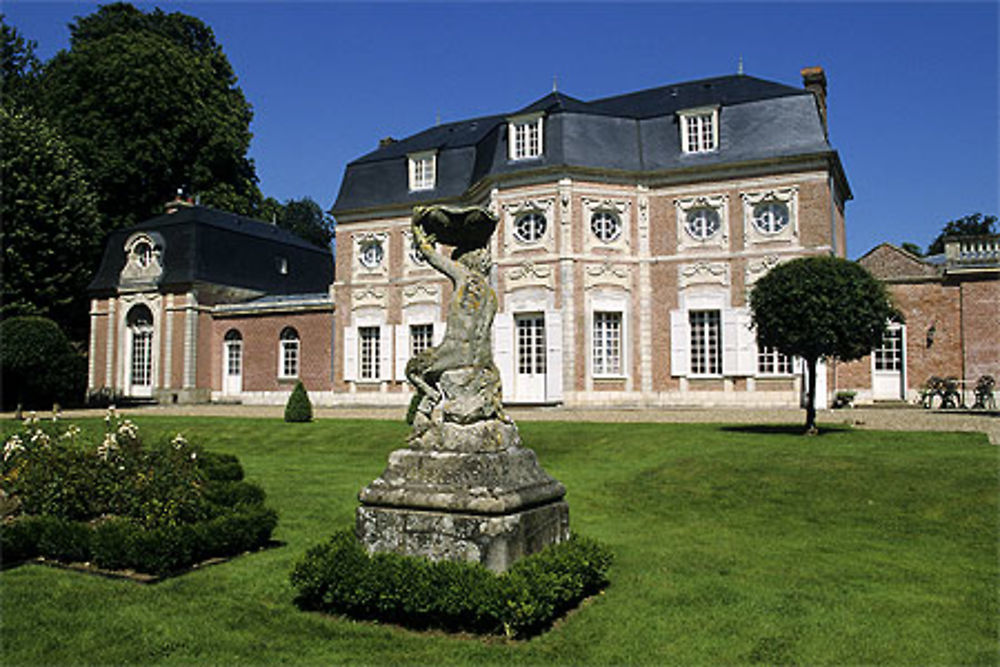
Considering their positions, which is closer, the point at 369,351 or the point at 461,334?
the point at 461,334

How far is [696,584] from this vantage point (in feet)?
19.5

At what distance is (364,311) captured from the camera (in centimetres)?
2669

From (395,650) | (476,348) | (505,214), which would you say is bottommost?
(395,650)

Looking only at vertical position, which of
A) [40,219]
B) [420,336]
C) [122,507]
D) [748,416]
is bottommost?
[122,507]

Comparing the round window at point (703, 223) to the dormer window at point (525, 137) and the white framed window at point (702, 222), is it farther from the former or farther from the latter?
the dormer window at point (525, 137)

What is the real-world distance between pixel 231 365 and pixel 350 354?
5.39m

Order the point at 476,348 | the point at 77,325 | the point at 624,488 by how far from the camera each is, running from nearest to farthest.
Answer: the point at 476,348 → the point at 624,488 → the point at 77,325

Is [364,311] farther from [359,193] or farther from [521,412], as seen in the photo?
[521,412]

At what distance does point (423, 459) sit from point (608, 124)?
19.8 m

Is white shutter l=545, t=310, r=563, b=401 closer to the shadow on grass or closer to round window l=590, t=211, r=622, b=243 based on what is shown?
round window l=590, t=211, r=622, b=243

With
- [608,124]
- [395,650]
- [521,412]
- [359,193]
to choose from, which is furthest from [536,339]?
[395,650]

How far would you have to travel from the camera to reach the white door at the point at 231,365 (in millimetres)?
28891

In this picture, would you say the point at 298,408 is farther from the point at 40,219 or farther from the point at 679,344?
the point at 40,219

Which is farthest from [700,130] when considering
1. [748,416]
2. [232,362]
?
[232,362]
